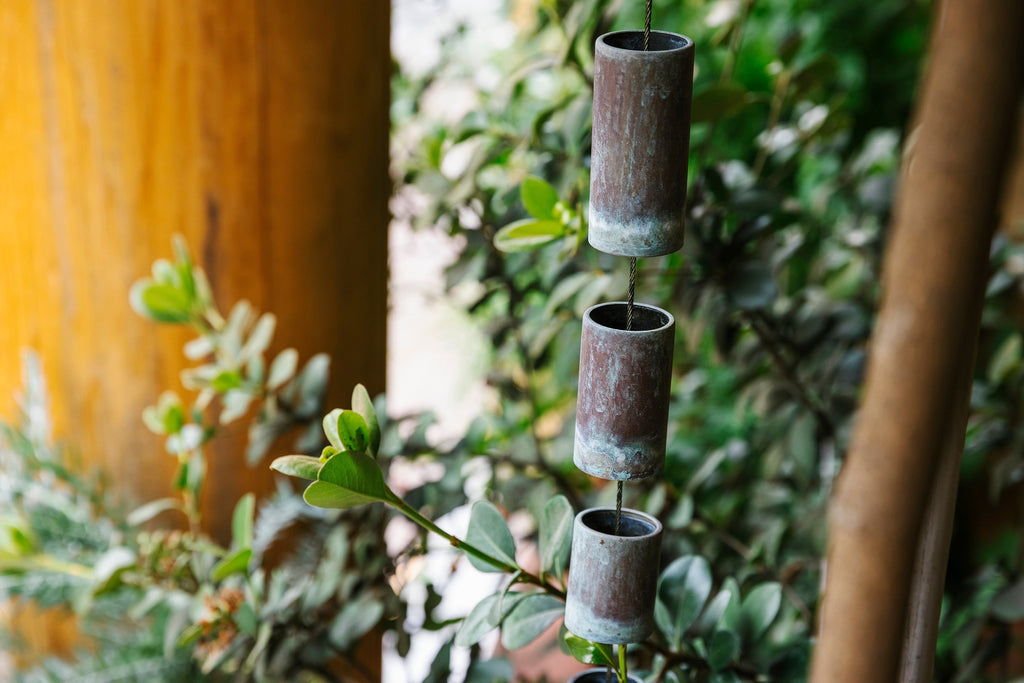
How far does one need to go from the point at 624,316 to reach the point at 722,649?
23 centimetres

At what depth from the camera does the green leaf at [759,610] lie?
1.99ft

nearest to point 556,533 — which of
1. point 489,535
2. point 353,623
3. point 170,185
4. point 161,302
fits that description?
point 489,535

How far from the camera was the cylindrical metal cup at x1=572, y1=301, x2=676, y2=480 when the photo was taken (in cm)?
41

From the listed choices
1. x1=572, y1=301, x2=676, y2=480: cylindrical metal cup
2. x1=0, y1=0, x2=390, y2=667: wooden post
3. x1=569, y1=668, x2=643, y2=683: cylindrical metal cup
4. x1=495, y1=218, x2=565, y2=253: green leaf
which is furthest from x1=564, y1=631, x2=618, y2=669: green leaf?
x1=0, y1=0, x2=390, y2=667: wooden post

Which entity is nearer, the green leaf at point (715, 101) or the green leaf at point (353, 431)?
the green leaf at point (353, 431)

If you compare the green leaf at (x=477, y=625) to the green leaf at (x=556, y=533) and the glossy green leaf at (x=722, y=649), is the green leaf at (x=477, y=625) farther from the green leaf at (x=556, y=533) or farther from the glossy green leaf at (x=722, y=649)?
the glossy green leaf at (x=722, y=649)

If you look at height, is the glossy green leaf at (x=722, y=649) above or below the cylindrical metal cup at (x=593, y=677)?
below

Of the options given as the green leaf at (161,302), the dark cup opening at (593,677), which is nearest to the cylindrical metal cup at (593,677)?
the dark cup opening at (593,677)

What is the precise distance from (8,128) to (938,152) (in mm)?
811

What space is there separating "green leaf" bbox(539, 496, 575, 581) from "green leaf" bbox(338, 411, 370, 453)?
12cm

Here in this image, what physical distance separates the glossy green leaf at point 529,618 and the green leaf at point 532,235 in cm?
20

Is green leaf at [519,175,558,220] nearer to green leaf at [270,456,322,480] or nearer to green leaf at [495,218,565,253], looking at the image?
green leaf at [495,218,565,253]

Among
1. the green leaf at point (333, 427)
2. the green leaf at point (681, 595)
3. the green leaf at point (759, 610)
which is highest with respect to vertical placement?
the green leaf at point (333, 427)

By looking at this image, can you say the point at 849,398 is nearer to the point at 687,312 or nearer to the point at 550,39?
the point at 687,312
